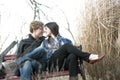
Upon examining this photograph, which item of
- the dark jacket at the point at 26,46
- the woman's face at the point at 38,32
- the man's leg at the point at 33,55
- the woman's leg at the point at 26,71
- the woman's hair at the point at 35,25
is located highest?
the woman's hair at the point at 35,25

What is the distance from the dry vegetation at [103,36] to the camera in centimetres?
838

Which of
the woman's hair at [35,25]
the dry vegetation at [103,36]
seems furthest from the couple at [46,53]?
the dry vegetation at [103,36]

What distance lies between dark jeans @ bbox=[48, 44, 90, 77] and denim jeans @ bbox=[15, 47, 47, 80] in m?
0.19

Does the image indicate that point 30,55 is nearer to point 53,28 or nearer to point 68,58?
point 68,58

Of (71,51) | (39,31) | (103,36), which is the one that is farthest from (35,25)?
(103,36)

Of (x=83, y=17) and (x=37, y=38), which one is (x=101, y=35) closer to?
(x=83, y=17)

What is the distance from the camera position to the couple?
6.73 m

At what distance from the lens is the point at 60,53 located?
23.2 ft

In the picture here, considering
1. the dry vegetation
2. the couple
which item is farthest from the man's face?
the dry vegetation

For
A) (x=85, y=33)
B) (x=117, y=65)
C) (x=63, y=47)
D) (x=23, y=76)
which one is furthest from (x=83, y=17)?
(x=23, y=76)

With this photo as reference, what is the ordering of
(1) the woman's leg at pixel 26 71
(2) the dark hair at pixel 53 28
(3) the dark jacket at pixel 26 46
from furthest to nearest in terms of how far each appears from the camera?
(2) the dark hair at pixel 53 28 → (3) the dark jacket at pixel 26 46 → (1) the woman's leg at pixel 26 71

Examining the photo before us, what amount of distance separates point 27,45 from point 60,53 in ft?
1.61

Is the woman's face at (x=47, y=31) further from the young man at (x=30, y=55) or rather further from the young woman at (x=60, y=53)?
the young man at (x=30, y=55)

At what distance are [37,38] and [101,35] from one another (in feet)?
5.45
